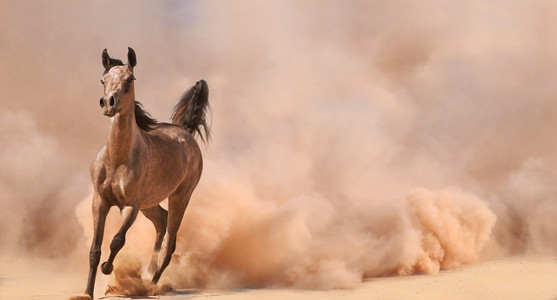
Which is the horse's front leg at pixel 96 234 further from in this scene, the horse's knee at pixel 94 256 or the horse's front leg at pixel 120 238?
the horse's front leg at pixel 120 238

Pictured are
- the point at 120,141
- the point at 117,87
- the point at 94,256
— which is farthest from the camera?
the point at 120,141

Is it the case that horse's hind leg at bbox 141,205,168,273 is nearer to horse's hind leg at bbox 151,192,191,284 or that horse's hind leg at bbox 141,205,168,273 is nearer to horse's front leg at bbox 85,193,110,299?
horse's hind leg at bbox 151,192,191,284

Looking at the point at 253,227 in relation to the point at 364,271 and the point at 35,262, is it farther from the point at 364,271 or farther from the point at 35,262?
the point at 35,262

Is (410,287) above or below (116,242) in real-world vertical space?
above

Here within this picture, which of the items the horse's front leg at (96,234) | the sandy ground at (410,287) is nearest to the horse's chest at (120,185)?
the horse's front leg at (96,234)

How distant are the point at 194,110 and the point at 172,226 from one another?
9.69 ft

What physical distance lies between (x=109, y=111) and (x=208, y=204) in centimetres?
662

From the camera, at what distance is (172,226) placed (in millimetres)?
11984

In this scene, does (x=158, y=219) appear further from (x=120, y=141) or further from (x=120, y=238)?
(x=120, y=141)

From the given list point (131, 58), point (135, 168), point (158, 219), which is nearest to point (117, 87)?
point (131, 58)

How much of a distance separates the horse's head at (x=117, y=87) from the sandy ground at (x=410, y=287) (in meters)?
3.21

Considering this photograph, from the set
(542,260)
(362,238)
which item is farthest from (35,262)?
(542,260)

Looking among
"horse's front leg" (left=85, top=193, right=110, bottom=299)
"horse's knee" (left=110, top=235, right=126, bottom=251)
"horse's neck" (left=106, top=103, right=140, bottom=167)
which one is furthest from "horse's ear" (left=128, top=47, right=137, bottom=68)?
"horse's knee" (left=110, top=235, right=126, bottom=251)

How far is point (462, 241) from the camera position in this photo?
56.0ft
